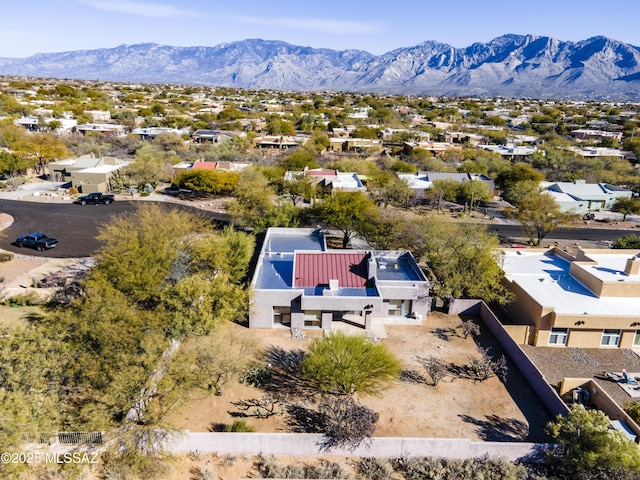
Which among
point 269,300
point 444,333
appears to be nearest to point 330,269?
point 269,300

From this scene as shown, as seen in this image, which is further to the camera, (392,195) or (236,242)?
(392,195)

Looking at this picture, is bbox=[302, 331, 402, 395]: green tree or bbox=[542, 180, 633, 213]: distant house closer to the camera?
bbox=[302, 331, 402, 395]: green tree

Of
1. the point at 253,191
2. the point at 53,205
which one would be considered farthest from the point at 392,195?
the point at 53,205

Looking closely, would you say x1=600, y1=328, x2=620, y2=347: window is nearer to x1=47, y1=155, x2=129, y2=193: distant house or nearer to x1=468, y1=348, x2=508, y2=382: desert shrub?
x1=468, y1=348, x2=508, y2=382: desert shrub

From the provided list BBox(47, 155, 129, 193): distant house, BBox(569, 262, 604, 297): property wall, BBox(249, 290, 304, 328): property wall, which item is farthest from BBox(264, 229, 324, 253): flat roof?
BBox(47, 155, 129, 193): distant house

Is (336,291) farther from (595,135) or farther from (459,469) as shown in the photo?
(595,135)

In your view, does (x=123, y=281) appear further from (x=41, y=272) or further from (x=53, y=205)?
(x=53, y=205)
